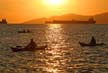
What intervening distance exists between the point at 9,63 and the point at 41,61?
4.74 m

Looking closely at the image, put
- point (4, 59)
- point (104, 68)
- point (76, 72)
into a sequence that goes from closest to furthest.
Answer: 1. point (76, 72)
2. point (104, 68)
3. point (4, 59)

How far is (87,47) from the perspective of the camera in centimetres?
7088

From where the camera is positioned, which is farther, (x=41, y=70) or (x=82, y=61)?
(x=82, y=61)

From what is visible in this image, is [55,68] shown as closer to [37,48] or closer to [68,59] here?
[68,59]

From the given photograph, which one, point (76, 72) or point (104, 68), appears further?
point (104, 68)

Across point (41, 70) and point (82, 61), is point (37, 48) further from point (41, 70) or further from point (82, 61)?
point (41, 70)

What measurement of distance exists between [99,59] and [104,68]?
953cm

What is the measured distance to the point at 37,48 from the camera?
62.5m

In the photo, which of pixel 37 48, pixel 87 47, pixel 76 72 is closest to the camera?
pixel 76 72

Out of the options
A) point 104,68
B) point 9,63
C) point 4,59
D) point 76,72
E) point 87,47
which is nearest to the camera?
point 76,72

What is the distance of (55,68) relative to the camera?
42500mm

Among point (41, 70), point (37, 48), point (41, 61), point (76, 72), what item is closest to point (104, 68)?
point (76, 72)

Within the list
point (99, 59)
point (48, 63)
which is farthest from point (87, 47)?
point (48, 63)

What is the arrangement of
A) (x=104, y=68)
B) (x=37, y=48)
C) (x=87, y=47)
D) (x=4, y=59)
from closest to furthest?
(x=104, y=68) < (x=4, y=59) < (x=37, y=48) < (x=87, y=47)
